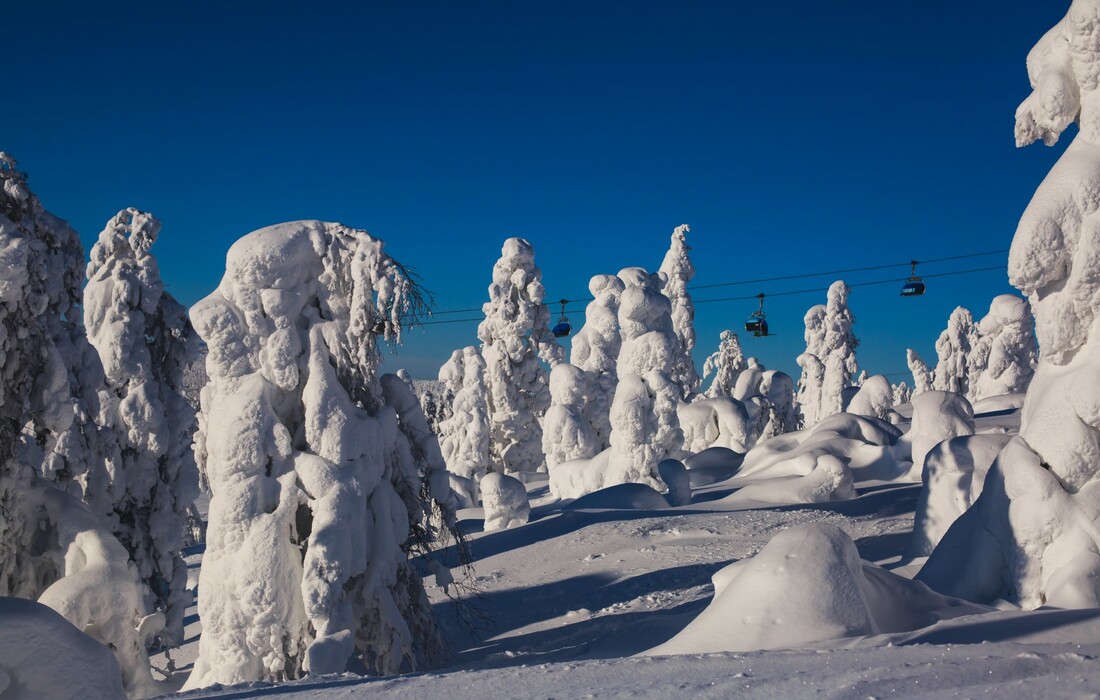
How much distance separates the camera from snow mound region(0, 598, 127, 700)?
15.1 feet

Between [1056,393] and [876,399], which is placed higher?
[876,399]

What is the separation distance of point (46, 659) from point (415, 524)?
16.6 feet

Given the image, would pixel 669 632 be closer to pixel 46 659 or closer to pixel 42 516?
pixel 46 659

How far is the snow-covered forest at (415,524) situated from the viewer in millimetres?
4789

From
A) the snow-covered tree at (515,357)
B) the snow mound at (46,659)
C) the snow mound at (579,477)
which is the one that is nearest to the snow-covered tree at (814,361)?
the snow-covered tree at (515,357)

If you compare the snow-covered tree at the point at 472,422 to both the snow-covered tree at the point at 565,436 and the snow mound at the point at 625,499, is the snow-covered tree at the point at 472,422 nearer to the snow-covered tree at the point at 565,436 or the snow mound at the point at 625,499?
the snow-covered tree at the point at 565,436

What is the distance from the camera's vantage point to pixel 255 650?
8.33 m

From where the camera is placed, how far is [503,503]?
16.0 meters

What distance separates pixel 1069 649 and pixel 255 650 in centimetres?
660

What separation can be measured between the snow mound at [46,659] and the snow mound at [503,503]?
11164 mm

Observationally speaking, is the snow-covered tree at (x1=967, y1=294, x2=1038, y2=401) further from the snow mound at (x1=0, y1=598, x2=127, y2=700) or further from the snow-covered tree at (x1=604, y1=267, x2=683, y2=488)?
the snow mound at (x1=0, y1=598, x2=127, y2=700)

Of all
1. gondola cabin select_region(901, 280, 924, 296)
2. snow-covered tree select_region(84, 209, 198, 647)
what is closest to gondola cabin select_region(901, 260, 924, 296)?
gondola cabin select_region(901, 280, 924, 296)

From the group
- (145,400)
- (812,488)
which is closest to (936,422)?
(812,488)

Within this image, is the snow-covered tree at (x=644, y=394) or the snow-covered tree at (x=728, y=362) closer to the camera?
the snow-covered tree at (x=644, y=394)
